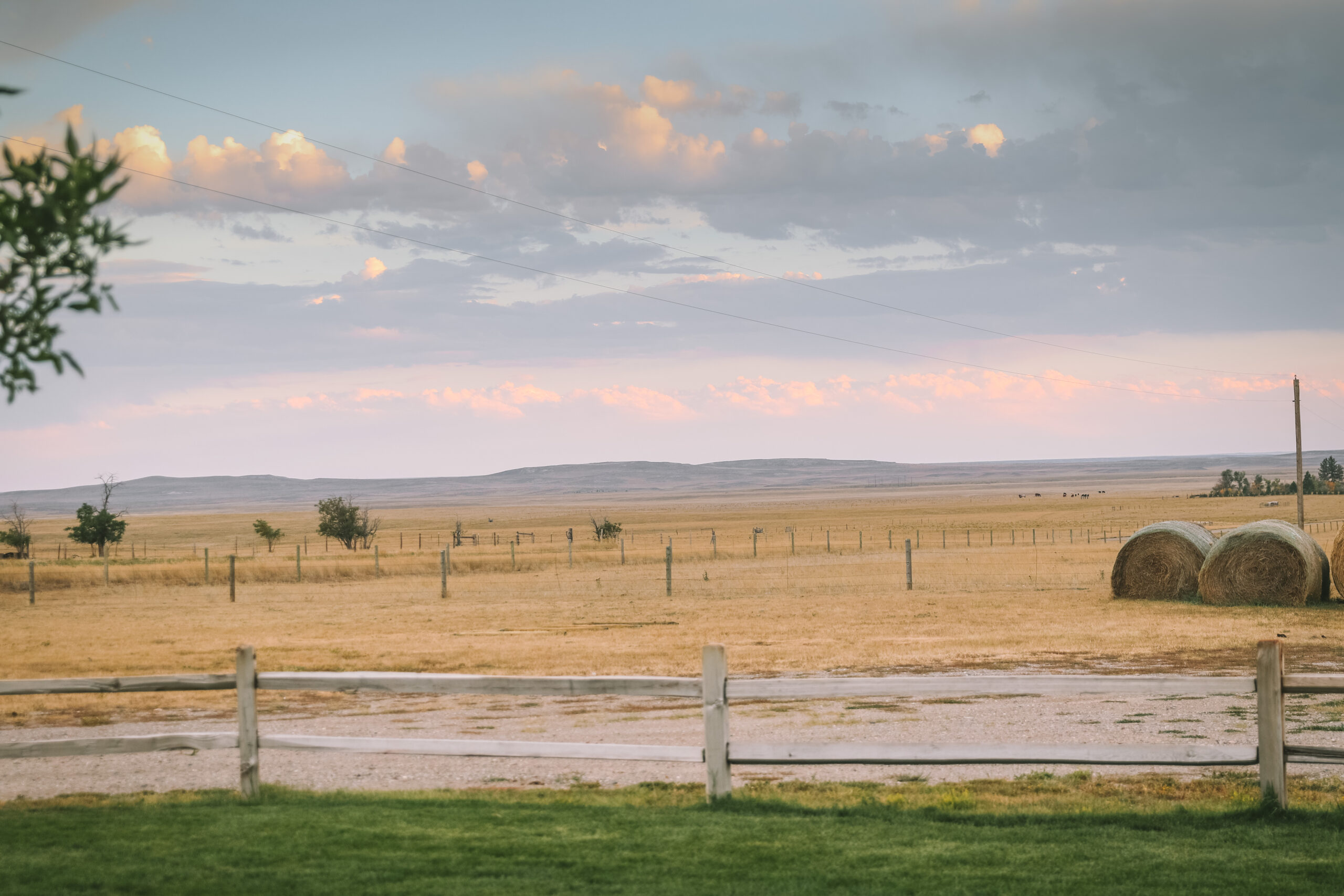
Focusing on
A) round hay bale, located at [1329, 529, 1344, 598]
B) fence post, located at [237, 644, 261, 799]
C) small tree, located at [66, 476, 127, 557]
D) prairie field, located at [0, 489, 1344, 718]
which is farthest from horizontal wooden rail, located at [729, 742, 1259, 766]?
small tree, located at [66, 476, 127, 557]

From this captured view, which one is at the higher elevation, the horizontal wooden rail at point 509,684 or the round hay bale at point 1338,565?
the horizontal wooden rail at point 509,684

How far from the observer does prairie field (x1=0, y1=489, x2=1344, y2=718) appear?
61.2ft

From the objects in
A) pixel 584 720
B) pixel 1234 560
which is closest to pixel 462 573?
pixel 1234 560

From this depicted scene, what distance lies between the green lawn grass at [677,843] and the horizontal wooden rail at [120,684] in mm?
857

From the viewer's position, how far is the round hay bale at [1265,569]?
24922 millimetres

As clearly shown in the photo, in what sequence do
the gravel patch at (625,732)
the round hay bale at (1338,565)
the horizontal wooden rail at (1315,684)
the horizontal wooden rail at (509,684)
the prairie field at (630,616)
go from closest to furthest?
the horizontal wooden rail at (1315,684)
the horizontal wooden rail at (509,684)
the gravel patch at (625,732)
the prairie field at (630,616)
the round hay bale at (1338,565)

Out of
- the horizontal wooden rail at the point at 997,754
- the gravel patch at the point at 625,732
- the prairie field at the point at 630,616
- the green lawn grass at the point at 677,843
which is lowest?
the prairie field at the point at 630,616

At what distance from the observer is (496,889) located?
632cm

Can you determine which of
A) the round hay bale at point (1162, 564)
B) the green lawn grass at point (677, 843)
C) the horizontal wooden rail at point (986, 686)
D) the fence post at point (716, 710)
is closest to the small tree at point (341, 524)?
the round hay bale at point (1162, 564)

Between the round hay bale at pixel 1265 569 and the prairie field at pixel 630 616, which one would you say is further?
the round hay bale at pixel 1265 569

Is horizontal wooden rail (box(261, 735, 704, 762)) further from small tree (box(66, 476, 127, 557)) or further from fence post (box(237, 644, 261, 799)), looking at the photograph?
small tree (box(66, 476, 127, 557))

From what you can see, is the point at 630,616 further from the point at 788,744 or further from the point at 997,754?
the point at 997,754

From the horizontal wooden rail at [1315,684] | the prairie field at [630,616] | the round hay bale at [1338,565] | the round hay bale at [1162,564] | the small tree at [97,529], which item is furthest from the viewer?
the small tree at [97,529]

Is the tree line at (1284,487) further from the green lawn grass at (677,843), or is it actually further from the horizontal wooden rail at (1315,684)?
the green lawn grass at (677,843)
